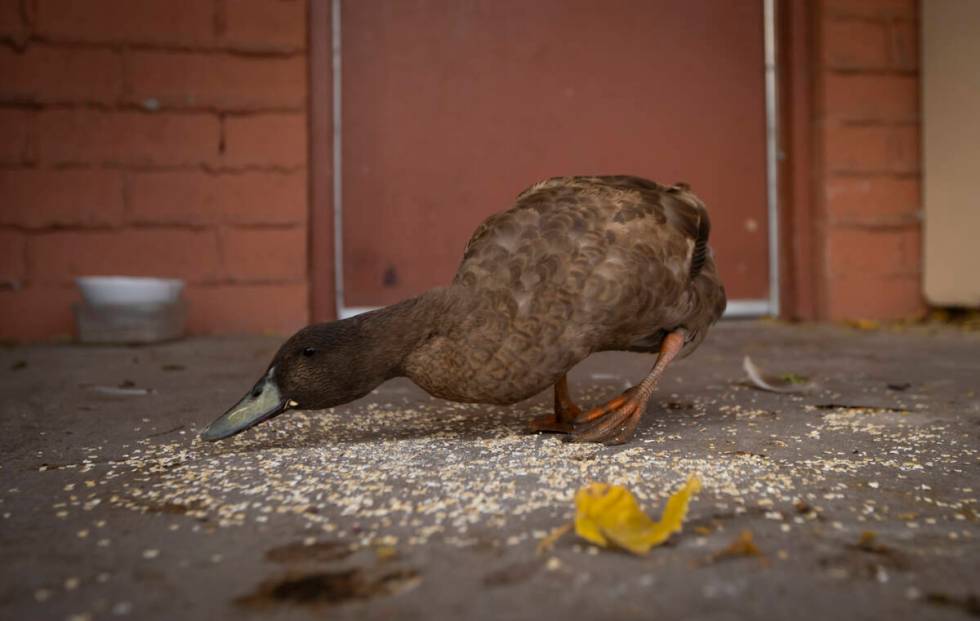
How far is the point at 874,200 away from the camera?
5.38 metres

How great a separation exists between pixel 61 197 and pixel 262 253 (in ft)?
3.92

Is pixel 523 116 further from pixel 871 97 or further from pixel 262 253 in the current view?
pixel 871 97

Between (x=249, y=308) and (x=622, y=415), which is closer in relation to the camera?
(x=622, y=415)

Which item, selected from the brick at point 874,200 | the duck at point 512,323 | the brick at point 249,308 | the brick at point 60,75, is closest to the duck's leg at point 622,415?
the duck at point 512,323

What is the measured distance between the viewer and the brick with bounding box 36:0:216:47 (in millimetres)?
4625

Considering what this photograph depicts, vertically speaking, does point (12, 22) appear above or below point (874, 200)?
above

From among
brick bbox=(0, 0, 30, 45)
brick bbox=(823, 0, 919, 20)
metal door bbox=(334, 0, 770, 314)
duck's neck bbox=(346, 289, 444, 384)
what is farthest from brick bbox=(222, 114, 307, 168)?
brick bbox=(823, 0, 919, 20)

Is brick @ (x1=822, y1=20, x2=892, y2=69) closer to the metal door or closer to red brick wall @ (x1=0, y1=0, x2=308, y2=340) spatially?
the metal door

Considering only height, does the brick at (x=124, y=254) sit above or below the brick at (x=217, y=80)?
below

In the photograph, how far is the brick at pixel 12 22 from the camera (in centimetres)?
456

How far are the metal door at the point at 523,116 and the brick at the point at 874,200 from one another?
0.46m

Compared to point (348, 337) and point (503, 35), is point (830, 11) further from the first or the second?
point (348, 337)

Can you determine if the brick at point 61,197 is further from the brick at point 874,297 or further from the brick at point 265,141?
the brick at point 874,297

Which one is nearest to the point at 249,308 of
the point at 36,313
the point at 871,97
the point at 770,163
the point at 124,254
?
the point at 124,254
